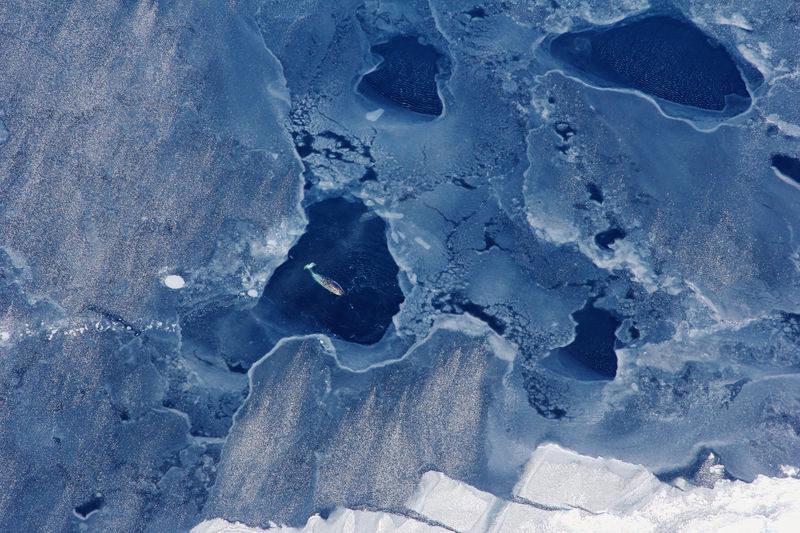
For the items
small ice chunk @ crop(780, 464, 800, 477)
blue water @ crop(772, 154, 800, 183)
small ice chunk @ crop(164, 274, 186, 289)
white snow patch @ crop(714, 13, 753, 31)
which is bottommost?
small ice chunk @ crop(780, 464, 800, 477)

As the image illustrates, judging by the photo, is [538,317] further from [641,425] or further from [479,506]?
[479,506]

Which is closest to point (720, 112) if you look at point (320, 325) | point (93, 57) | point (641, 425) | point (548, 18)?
point (548, 18)

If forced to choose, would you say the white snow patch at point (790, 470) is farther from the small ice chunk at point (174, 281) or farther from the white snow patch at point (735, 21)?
the small ice chunk at point (174, 281)

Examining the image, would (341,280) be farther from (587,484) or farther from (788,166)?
(788,166)

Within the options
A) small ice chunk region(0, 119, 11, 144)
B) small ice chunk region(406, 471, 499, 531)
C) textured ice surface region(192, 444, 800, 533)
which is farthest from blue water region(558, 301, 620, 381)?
small ice chunk region(0, 119, 11, 144)

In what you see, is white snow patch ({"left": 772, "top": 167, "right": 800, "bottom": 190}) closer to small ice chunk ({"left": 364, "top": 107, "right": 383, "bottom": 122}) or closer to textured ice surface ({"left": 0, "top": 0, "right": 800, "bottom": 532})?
textured ice surface ({"left": 0, "top": 0, "right": 800, "bottom": 532})

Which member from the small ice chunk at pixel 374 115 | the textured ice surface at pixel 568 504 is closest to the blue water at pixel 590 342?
the textured ice surface at pixel 568 504
